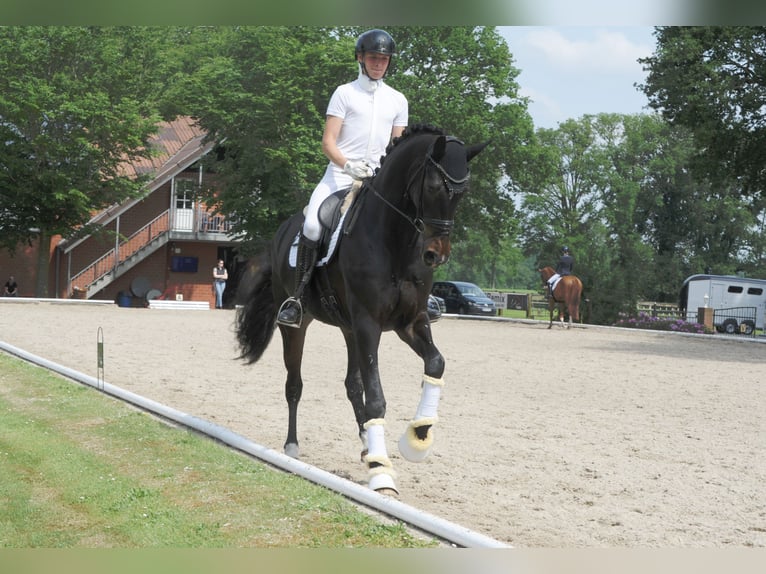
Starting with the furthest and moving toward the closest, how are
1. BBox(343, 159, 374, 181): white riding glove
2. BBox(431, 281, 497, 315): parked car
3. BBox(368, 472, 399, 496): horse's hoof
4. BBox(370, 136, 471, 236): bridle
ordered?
BBox(431, 281, 497, 315): parked car
BBox(343, 159, 374, 181): white riding glove
BBox(368, 472, 399, 496): horse's hoof
BBox(370, 136, 471, 236): bridle

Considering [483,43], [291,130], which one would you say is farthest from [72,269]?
[483,43]

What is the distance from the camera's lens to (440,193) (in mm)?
6539

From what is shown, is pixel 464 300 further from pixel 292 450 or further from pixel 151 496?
pixel 151 496

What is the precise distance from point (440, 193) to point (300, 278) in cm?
204

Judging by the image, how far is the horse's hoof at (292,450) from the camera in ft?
27.2

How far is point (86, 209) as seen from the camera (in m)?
45.3

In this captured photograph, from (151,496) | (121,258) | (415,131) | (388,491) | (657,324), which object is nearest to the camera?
(151,496)

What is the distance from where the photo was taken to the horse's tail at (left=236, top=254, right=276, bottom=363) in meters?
9.77

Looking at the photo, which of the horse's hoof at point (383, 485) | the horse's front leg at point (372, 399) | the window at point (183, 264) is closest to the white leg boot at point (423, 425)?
the horse's front leg at point (372, 399)

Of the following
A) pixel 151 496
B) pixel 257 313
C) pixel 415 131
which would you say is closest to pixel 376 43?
pixel 415 131

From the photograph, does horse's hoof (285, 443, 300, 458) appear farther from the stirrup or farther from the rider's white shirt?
the rider's white shirt

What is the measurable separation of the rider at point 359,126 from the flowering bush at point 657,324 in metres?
27.9

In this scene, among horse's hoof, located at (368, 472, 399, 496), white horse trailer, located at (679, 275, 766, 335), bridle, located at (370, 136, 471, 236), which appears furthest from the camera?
white horse trailer, located at (679, 275, 766, 335)

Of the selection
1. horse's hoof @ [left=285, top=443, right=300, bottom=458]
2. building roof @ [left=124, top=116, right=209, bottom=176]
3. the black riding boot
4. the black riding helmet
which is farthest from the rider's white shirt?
building roof @ [left=124, top=116, right=209, bottom=176]
